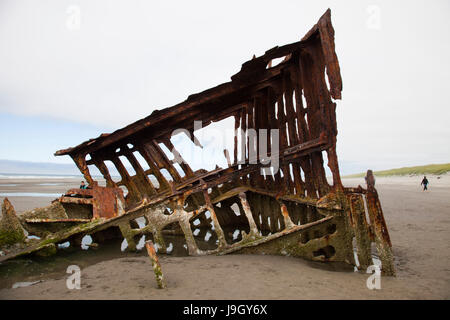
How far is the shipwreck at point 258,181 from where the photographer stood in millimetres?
4625

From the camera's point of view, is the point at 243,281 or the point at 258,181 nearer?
the point at 243,281

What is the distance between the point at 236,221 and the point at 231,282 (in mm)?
5085

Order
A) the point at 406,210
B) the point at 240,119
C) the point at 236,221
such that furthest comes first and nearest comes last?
1. the point at 406,210
2. the point at 236,221
3. the point at 240,119

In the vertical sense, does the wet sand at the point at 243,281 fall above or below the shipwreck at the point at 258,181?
below

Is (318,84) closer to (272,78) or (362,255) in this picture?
(272,78)

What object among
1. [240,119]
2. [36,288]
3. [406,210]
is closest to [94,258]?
[36,288]

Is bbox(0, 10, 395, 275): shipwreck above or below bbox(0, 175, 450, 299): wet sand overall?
above

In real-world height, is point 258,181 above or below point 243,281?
above

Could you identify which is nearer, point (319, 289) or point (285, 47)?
point (319, 289)

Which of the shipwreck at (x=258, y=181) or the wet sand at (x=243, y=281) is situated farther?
the shipwreck at (x=258, y=181)

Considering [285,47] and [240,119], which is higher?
[285,47]

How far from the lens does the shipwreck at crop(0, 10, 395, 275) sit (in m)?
4.62

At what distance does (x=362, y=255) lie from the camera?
434 centimetres

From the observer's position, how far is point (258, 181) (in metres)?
7.20
